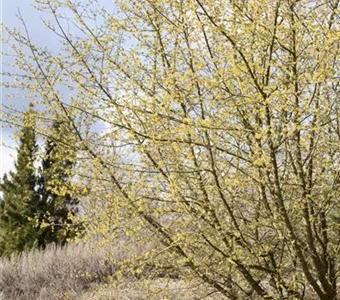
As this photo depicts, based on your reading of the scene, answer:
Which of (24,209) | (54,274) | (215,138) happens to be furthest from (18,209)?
(215,138)

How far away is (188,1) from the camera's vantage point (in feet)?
10.7

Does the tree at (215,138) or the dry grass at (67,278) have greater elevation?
the tree at (215,138)

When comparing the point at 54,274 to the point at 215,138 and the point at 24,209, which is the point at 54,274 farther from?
the point at 24,209

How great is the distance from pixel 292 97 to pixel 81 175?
1.79m

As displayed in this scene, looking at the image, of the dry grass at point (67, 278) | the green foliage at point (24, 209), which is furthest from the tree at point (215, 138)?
the green foliage at point (24, 209)

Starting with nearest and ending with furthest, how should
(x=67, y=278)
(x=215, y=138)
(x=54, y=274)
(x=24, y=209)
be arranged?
1. (x=215, y=138)
2. (x=67, y=278)
3. (x=54, y=274)
4. (x=24, y=209)

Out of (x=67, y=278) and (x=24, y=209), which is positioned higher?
(x=24, y=209)

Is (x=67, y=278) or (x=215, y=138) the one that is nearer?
(x=215, y=138)

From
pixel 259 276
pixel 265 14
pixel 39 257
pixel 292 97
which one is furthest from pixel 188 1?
pixel 39 257

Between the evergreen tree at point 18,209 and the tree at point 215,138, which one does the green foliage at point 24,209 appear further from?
the tree at point 215,138

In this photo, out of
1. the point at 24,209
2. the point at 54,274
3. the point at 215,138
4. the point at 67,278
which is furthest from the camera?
the point at 24,209

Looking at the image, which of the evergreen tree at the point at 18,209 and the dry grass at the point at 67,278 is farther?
the evergreen tree at the point at 18,209

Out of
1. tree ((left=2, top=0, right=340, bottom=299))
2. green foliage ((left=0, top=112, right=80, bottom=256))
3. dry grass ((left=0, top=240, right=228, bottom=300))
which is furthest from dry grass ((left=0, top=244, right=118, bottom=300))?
green foliage ((left=0, top=112, right=80, bottom=256))

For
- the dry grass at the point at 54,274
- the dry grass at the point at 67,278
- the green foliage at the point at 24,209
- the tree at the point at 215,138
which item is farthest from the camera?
the green foliage at the point at 24,209
